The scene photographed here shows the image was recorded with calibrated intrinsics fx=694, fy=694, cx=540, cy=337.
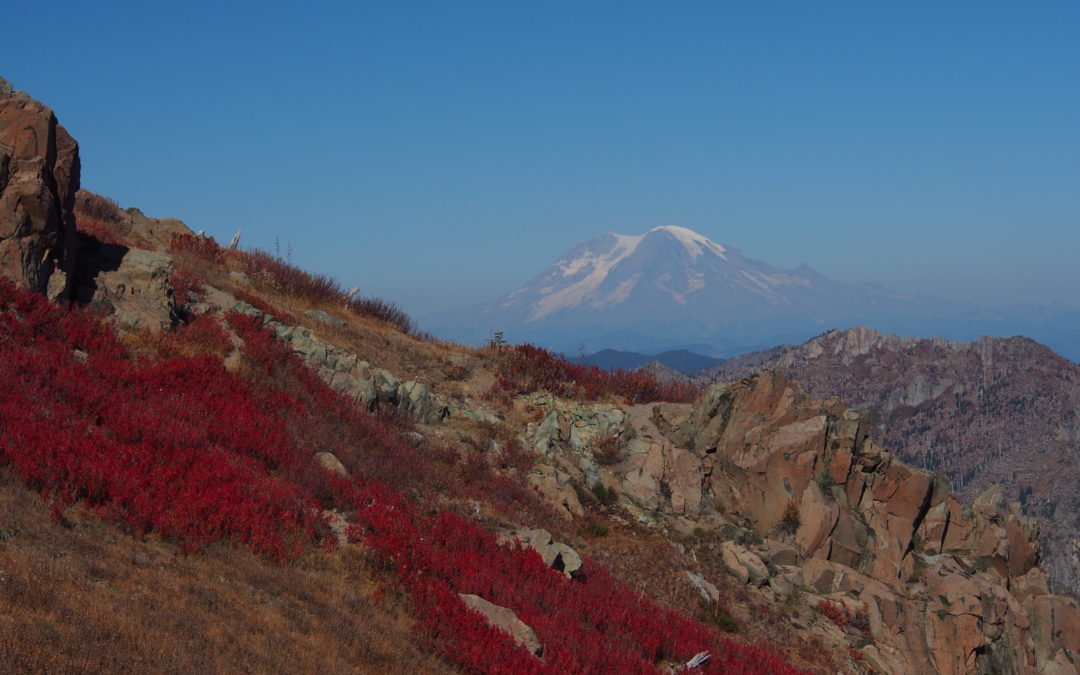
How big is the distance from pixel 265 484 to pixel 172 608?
142 inches

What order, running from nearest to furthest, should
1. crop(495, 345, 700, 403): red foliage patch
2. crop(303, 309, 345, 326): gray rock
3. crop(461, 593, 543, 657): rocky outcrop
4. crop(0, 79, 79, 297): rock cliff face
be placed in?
1. crop(461, 593, 543, 657): rocky outcrop
2. crop(0, 79, 79, 297): rock cliff face
3. crop(303, 309, 345, 326): gray rock
4. crop(495, 345, 700, 403): red foliage patch

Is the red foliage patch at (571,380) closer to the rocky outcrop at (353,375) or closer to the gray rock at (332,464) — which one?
the rocky outcrop at (353,375)

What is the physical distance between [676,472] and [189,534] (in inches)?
558

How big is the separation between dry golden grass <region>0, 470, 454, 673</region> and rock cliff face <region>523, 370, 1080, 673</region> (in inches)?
341

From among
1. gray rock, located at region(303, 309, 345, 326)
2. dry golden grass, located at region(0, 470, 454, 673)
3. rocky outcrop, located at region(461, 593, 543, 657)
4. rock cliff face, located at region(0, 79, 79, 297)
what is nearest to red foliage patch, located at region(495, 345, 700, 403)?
gray rock, located at region(303, 309, 345, 326)

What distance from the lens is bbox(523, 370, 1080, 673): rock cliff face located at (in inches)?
622

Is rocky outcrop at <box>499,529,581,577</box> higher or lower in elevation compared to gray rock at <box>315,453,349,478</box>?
lower

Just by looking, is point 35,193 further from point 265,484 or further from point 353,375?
point 265,484

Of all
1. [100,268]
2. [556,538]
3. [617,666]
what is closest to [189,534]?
[617,666]

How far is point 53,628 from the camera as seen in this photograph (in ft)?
19.3

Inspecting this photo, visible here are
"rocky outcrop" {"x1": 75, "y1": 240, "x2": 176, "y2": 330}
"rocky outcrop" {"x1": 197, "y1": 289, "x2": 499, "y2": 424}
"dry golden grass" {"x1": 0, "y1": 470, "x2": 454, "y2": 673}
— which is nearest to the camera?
"dry golden grass" {"x1": 0, "y1": 470, "x2": 454, "y2": 673}

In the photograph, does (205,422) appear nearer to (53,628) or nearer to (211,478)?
(211,478)

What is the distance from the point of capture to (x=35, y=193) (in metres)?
13.6

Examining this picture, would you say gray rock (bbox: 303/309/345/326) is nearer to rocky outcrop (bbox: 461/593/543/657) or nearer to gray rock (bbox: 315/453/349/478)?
gray rock (bbox: 315/453/349/478)
